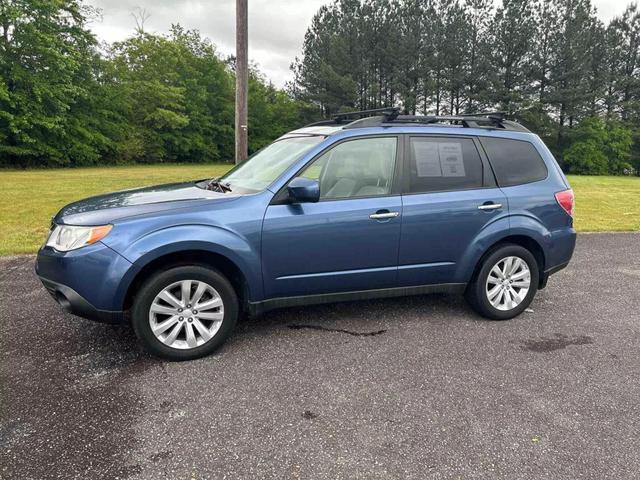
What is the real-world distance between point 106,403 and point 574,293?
4.83 meters

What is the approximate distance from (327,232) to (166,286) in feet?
4.14

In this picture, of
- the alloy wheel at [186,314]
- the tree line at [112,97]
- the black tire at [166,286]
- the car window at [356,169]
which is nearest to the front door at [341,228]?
the car window at [356,169]

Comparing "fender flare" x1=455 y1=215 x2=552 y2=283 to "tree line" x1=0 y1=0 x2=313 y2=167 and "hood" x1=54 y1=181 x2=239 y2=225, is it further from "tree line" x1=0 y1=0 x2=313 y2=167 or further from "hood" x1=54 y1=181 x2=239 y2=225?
"tree line" x1=0 y1=0 x2=313 y2=167

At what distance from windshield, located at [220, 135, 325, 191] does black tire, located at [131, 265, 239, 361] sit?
0.82 m

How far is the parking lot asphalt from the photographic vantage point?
2311 mm

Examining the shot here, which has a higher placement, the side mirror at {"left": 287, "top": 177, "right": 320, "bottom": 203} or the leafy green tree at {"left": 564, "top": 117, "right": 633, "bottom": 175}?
the leafy green tree at {"left": 564, "top": 117, "right": 633, "bottom": 175}

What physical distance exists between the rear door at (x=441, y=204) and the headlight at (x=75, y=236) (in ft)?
7.56

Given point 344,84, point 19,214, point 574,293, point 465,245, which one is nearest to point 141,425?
point 465,245

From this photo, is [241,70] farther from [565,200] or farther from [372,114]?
[565,200]

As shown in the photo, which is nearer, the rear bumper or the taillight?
the rear bumper

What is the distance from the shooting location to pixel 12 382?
3.01 m

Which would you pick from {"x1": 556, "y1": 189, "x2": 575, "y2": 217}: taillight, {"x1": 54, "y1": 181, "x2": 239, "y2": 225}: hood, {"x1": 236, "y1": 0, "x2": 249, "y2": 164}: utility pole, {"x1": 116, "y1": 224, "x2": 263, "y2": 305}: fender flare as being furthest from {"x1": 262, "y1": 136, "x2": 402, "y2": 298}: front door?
{"x1": 236, "y1": 0, "x2": 249, "y2": 164}: utility pole

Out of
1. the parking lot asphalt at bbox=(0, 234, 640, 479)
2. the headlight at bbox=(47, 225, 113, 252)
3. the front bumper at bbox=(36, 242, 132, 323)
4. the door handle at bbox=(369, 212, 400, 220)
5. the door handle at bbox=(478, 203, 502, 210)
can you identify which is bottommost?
the parking lot asphalt at bbox=(0, 234, 640, 479)

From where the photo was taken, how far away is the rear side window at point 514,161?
4203 mm
